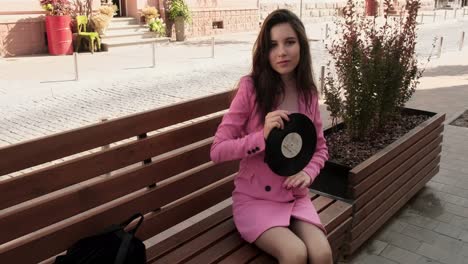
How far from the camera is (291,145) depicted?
2.64 metres

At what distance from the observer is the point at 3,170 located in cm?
219

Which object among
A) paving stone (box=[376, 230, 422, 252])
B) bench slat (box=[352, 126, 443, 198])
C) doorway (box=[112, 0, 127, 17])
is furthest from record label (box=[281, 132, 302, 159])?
doorway (box=[112, 0, 127, 17])

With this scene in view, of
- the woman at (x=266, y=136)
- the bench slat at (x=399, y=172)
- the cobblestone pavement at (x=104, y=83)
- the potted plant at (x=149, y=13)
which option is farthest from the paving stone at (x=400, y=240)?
the potted plant at (x=149, y=13)

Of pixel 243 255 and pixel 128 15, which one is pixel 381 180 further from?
pixel 128 15

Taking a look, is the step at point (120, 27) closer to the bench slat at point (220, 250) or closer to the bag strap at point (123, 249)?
the bench slat at point (220, 250)

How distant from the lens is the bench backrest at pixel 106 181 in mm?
2252

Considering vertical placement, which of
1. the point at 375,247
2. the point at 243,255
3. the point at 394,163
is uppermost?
the point at 394,163

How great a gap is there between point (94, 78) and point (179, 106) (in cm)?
902

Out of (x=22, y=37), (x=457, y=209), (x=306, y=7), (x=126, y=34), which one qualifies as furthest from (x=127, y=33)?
(x=457, y=209)

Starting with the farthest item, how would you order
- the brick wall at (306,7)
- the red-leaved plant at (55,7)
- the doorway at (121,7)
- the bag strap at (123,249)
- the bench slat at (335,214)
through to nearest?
the brick wall at (306,7), the doorway at (121,7), the red-leaved plant at (55,7), the bench slat at (335,214), the bag strap at (123,249)

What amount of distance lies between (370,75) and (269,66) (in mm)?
1544

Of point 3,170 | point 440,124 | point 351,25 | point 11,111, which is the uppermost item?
point 351,25

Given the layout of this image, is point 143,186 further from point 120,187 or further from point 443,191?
point 443,191

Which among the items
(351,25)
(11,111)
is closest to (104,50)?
(11,111)
